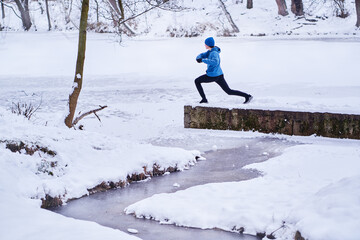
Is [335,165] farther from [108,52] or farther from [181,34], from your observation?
[181,34]

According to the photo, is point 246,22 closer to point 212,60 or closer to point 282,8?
point 282,8

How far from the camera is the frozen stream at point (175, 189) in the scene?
5.93 meters

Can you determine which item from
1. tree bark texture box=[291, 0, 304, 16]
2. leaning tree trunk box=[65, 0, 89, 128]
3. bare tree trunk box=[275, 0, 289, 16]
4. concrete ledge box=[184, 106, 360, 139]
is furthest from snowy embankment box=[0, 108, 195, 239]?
bare tree trunk box=[275, 0, 289, 16]

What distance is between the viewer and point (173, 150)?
9.28m

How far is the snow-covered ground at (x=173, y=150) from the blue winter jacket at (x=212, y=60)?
2.54 ft

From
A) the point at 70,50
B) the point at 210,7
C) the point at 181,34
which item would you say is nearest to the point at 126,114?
the point at 70,50

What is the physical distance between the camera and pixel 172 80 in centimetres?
2103

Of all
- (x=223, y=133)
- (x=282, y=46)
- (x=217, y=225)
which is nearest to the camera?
(x=217, y=225)

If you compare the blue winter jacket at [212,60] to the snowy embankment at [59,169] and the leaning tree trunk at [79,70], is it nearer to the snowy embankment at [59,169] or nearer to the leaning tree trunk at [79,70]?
the leaning tree trunk at [79,70]

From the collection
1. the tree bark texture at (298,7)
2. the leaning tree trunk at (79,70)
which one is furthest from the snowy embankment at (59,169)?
the tree bark texture at (298,7)

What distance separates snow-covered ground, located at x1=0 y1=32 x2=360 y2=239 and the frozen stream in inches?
8.7

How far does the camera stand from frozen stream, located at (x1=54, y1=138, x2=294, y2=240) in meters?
5.93

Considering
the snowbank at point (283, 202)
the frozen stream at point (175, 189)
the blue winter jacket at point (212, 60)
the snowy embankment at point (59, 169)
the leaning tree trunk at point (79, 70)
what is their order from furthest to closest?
the blue winter jacket at point (212, 60)
the leaning tree trunk at point (79, 70)
the frozen stream at point (175, 189)
the snowy embankment at point (59, 169)
the snowbank at point (283, 202)

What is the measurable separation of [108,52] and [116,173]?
24.2 metres
